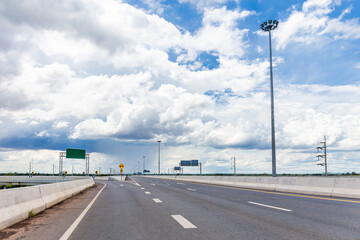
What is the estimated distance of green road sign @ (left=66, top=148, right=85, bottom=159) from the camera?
135 feet

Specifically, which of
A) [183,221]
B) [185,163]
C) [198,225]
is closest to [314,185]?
[183,221]

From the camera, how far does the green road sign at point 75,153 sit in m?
41.2

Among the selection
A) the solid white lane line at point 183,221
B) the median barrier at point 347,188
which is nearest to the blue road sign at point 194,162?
the median barrier at point 347,188

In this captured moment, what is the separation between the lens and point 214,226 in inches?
302

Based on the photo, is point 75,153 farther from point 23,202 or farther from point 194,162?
point 194,162

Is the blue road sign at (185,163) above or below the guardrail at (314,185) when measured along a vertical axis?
below

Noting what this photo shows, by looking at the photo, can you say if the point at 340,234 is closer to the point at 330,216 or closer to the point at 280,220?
the point at 280,220

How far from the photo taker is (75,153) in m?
41.9

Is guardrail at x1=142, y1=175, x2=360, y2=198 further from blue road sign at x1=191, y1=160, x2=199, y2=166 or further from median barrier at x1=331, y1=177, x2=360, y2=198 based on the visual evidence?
blue road sign at x1=191, y1=160, x2=199, y2=166

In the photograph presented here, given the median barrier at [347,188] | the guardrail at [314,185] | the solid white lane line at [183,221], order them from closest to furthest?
the solid white lane line at [183,221] < the median barrier at [347,188] < the guardrail at [314,185]

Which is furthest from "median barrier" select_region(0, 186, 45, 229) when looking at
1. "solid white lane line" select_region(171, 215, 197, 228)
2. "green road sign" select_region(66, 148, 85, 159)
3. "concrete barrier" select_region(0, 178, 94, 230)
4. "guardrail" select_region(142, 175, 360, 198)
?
"green road sign" select_region(66, 148, 85, 159)

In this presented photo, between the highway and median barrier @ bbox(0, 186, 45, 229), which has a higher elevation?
median barrier @ bbox(0, 186, 45, 229)

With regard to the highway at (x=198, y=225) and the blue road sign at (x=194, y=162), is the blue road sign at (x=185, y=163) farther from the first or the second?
the highway at (x=198, y=225)

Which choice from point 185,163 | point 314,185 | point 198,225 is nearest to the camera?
point 198,225
